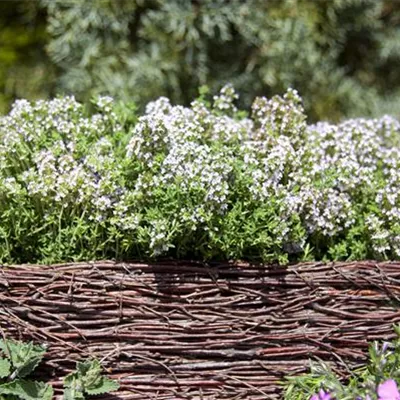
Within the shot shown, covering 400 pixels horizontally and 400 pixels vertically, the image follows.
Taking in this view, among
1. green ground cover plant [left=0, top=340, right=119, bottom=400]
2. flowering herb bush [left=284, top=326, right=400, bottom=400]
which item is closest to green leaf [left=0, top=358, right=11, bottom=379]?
green ground cover plant [left=0, top=340, right=119, bottom=400]

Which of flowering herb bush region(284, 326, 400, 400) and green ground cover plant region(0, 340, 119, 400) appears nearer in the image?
flowering herb bush region(284, 326, 400, 400)

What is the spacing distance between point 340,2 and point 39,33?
2100 millimetres

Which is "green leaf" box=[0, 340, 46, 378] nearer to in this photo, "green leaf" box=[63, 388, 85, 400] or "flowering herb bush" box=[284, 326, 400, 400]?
"green leaf" box=[63, 388, 85, 400]

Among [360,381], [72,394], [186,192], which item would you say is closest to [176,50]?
[186,192]

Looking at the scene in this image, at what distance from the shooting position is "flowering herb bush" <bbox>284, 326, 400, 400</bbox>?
1647mm

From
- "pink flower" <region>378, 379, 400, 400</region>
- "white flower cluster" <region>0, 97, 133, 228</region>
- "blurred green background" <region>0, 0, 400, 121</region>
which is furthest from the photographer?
"blurred green background" <region>0, 0, 400, 121</region>

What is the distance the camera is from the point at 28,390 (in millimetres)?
1817

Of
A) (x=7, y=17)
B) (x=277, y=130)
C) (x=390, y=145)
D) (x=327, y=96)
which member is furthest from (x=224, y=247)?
(x=7, y=17)

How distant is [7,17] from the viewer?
207 inches

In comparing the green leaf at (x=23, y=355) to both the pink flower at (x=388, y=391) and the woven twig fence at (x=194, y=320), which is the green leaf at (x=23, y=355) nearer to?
the woven twig fence at (x=194, y=320)

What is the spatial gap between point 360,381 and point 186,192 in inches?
27.0

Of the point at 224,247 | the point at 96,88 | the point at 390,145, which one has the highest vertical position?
the point at 390,145

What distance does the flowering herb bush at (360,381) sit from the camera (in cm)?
165

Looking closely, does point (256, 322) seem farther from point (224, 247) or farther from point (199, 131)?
point (199, 131)
